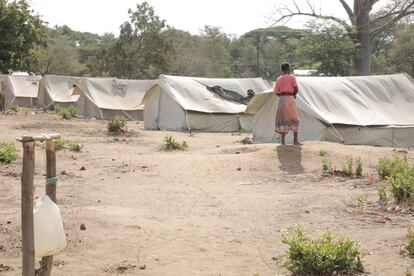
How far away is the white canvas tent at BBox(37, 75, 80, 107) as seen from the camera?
3053cm

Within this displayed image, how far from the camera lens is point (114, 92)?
25938mm

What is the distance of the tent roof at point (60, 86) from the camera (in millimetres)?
30567

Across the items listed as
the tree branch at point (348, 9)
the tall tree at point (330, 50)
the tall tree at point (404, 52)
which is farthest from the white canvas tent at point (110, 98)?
the tall tree at point (404, 52)

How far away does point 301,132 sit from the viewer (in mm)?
13133

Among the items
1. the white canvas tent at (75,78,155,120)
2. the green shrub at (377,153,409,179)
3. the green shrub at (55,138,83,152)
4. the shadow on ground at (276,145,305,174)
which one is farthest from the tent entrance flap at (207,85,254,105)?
the green shrub at (377,153,409,179)

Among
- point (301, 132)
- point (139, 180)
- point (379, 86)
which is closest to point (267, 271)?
point (139, 180)

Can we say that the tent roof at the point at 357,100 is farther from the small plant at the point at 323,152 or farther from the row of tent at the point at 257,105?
the small plant at the point at 323,152

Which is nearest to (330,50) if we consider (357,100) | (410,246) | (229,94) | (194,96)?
(229,94)

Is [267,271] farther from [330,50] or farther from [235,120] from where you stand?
[330,50]

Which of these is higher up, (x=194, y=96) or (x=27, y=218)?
(x=194, y=96)

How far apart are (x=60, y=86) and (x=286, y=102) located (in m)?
22.7

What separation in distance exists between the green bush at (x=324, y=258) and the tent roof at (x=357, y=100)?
8.96m

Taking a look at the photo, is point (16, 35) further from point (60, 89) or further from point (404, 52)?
point (404, 52)

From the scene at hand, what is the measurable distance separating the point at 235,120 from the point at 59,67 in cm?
3755
